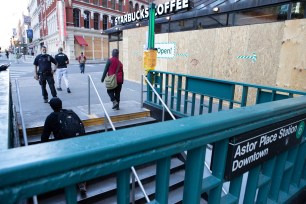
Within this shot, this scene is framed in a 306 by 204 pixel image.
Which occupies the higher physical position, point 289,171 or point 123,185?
→ point 123,185

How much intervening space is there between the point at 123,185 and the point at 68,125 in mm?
2952

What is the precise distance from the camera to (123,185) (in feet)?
2.97

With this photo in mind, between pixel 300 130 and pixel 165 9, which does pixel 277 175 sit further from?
pixel 165 9

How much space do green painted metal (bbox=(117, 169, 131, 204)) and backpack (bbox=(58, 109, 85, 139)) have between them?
114 inches

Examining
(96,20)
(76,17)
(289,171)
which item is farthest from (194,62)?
(96,20)

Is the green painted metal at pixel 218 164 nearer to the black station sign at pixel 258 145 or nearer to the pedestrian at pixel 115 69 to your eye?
the black station sign at pixel 258 145

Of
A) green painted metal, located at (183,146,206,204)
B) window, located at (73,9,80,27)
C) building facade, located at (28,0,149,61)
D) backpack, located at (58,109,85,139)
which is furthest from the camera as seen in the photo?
window, located at (73,9,80,27)

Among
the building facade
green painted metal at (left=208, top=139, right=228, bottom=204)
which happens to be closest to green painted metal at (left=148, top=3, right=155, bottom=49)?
green painted metal at (left=208, top=139, right=228, bottom=204)

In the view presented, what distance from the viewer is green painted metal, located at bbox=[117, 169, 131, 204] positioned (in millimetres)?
890

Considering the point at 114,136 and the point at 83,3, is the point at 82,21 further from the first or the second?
the point at 114,136

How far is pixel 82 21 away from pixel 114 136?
37.1 m

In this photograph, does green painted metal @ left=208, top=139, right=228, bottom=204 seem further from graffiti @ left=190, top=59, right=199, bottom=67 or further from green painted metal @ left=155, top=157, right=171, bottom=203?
graffiti @ left=190, top=59, right=199, bottom=67

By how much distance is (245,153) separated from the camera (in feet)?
4.41

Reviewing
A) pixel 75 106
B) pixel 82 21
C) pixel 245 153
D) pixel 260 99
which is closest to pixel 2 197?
pixel 245 153
